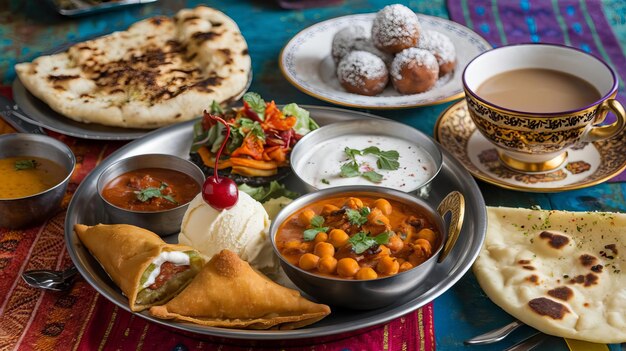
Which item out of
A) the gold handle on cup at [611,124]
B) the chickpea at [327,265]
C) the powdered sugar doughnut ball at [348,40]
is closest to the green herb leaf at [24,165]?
the chickpea at [327,265]

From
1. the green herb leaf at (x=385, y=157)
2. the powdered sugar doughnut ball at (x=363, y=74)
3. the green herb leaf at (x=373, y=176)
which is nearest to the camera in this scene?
the green herb leaf at (x=373, y=176)

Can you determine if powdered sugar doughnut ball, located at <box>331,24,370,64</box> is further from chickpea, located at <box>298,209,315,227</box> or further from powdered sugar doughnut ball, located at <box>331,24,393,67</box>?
chickpea, located at <box>298,209,315,227</box>

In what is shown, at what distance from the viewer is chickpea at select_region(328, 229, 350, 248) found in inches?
101

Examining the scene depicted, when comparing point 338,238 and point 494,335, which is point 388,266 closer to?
point 338,238

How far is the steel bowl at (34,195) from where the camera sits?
3.18m

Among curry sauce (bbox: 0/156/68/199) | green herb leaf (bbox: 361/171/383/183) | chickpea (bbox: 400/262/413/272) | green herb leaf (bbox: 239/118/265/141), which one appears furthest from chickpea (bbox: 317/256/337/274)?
curry sauce (bbox: 0/156/68/199)

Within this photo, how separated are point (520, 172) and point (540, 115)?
0.38 meters

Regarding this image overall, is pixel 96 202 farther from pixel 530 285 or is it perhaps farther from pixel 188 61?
pixel 530 285

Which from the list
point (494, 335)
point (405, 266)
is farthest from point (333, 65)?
point (494, 335)

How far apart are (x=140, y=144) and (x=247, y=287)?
1.37 metres

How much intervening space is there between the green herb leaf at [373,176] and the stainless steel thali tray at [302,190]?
0.90 feet

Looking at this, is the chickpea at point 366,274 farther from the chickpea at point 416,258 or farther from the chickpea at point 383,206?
the chickpea at point 383,206

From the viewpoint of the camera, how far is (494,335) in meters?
2.50

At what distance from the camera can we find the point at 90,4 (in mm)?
5262
